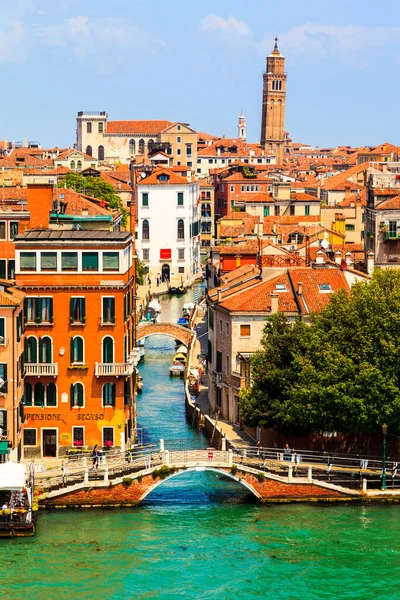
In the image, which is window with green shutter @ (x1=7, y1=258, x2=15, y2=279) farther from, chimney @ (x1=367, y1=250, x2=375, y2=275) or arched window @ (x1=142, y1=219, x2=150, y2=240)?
arched window @ (x1=142, y1=219, x2=150, y2=240)

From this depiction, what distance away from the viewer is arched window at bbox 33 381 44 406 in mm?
39812

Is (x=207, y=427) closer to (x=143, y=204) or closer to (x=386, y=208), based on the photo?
(x=386, y=208)

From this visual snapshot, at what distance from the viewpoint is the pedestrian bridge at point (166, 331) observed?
63.3 meters

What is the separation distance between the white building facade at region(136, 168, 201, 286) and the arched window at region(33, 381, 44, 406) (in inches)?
2123

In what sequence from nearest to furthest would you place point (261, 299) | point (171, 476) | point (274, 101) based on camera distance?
point (171, 476) → point (261, 299) → point (274, 101)

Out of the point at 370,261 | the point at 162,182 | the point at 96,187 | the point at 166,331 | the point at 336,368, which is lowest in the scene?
the point at 166,331

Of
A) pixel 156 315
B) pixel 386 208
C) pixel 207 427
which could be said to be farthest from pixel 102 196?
pixel 207 427

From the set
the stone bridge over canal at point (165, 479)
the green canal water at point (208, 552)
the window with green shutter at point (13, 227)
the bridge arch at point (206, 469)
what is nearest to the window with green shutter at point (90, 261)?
the window with green shutter at point (13, 227)

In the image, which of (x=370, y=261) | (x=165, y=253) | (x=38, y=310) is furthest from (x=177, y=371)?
(x=165, y=253)

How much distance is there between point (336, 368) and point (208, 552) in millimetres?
7516

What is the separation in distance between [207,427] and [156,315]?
1165 inches

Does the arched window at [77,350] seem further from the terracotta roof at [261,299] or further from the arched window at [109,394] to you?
the terracotta roof at [261,299]

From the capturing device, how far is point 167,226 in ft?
314

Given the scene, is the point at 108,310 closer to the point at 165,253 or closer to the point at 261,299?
the point at 261,299
